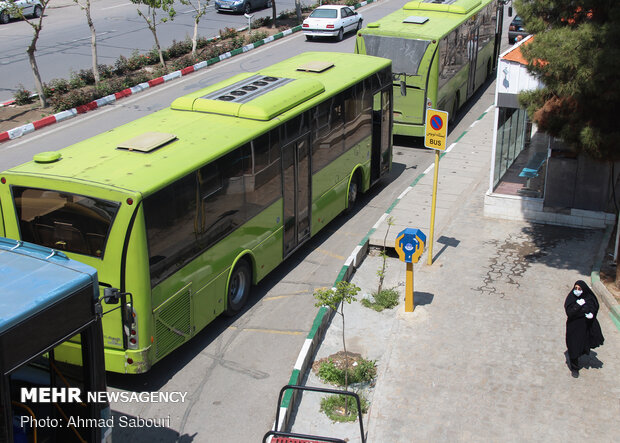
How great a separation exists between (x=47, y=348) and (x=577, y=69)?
810cm

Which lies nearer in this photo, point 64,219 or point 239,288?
point 64,219

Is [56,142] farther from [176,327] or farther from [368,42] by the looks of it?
[176,327]

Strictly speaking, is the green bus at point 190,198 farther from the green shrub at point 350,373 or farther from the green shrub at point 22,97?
the green shrub at point 22,97

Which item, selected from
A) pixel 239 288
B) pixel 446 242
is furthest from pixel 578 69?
pixel 239 288

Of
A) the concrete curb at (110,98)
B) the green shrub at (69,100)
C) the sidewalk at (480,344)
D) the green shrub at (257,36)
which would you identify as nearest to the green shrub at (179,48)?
the concrete curb at (110,98)

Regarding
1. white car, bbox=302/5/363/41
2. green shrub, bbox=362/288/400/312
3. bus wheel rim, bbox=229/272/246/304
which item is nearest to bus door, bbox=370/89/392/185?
green shrub, bbox=362/288/400/312

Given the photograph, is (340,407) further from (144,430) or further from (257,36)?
(257,36)

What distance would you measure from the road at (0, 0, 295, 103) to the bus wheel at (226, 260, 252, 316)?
1518cm

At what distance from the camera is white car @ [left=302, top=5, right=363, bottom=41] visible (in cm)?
3106

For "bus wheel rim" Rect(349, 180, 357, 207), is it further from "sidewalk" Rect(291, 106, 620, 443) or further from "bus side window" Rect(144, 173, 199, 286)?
"bus side window" Rect(144, 173, 199, 286)

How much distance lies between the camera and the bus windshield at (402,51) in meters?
18.8

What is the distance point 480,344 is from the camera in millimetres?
10570

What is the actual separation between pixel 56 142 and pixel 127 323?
466 inches

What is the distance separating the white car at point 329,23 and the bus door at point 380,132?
1543 cm
